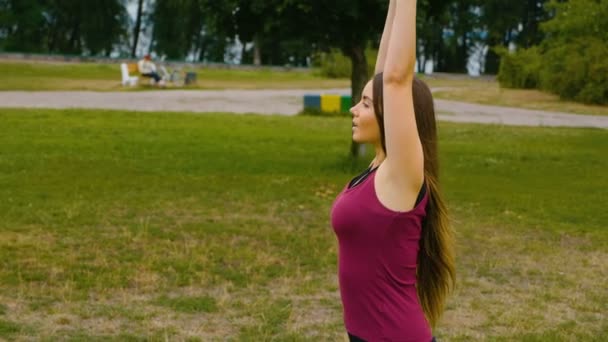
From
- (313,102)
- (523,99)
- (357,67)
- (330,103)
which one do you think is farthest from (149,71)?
(357,67)

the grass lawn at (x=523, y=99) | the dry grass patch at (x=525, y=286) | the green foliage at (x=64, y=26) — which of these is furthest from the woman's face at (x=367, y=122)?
the green foliage at (x=64, y=26)

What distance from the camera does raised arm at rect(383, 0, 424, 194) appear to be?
2787mm

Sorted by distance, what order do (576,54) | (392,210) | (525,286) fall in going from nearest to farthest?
(392,210) → (525,286) → (576,54)

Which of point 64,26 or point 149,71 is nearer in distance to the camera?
point 149,71

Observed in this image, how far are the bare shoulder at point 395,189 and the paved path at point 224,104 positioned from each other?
23298mm

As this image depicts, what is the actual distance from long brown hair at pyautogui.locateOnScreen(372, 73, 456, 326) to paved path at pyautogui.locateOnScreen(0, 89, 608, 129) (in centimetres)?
2302

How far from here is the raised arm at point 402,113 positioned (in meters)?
2.79

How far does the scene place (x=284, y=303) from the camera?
669 centimetres

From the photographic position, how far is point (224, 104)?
30.2 metres

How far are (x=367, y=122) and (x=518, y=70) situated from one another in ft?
141

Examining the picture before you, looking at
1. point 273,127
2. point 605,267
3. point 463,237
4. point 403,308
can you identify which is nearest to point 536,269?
point 605,267

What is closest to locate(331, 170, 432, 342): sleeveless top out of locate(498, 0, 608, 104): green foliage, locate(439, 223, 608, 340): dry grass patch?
→ locate(439, 223, 608, 340): dry grass patch

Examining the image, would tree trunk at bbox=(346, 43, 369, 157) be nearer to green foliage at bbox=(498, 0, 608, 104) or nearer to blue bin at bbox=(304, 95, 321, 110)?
blue bin at bbox=(304, 95, 321, 110)

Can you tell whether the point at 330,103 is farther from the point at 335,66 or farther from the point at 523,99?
the point at 335,66
